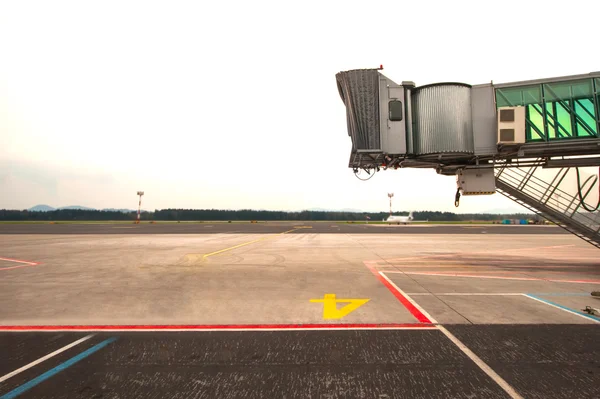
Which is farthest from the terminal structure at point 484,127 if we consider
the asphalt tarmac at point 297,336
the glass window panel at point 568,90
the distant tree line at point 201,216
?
the distant tree line at point 201,216

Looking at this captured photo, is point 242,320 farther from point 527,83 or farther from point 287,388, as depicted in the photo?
point 527,83

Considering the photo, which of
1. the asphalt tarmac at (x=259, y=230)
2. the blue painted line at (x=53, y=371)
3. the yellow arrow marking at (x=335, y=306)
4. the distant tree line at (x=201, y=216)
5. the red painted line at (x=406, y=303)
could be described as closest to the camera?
the blue painted line at (x=53, y=371)

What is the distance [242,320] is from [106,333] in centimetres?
273

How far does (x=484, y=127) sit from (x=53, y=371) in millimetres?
15548

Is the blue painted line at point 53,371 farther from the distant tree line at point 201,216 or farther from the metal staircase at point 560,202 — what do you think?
the distant tree line at point 201,216

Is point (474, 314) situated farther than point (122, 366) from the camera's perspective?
Yes

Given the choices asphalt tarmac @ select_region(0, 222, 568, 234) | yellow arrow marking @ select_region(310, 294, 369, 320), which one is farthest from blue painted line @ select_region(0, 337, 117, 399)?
asphalt tarmac @ select_region(0, 222, 568, 234)

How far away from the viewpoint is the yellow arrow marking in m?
6.64

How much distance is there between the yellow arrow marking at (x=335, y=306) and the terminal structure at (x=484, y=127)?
670 centimetres

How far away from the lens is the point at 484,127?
12.1 metres

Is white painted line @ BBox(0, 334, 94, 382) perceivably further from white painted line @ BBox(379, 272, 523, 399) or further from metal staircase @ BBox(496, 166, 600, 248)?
metal staircase @ BBox(496, 166, 600, 248)

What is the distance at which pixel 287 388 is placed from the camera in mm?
3697

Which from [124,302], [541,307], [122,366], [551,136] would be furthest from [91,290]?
[551,136]

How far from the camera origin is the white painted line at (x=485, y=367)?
3598 millimetres
